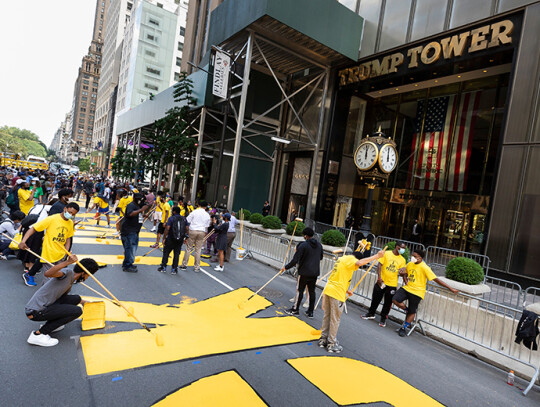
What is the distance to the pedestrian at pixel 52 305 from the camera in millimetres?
4328

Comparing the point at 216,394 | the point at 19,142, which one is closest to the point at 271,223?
the point at 216,394

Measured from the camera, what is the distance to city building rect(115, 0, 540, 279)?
11.5 meters

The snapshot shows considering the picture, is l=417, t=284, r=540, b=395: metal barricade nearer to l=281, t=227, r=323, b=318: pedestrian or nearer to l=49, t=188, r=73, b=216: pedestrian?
l=281, t=227, r=323, b=318: pedestrian

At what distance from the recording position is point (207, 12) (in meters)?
29.7

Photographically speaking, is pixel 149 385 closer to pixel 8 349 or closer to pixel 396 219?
pixel 8 349

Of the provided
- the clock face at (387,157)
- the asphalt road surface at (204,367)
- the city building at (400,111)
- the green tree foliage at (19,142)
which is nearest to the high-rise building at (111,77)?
the green tree foliage at (19,142)

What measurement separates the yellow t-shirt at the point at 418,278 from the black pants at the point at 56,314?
619 centimetres

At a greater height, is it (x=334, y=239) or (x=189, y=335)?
(x=334, y=239)

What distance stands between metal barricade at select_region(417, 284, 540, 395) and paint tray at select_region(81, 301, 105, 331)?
20.9 ft

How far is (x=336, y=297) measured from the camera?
5.32 meters

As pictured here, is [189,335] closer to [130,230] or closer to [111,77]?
[130,230]

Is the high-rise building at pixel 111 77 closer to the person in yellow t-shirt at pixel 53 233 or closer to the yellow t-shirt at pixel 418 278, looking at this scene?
the person in yellow t-shirt at pixel 53 233

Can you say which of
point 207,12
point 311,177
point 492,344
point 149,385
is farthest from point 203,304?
point 207,12

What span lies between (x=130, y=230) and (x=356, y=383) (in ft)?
21.5
